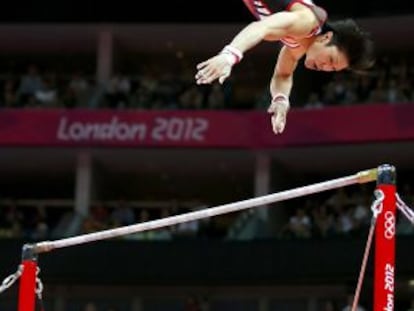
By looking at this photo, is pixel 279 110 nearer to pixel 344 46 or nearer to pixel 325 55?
pixel 325 55

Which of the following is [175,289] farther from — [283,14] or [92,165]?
[283,14]

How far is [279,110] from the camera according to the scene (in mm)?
8523

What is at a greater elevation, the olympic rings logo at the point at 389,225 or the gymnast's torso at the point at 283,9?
the gymnast's torso at the point at 283,9

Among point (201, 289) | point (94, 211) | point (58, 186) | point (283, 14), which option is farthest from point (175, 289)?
point (283, 14)

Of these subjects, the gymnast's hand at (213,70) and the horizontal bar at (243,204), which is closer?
the gymnast's hand at (213,70)

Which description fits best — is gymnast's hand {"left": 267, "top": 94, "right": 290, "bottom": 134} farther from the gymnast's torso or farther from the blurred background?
the blurred background

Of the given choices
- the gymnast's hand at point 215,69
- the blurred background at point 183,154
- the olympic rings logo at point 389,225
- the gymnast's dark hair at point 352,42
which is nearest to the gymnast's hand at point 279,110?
the gymnast's dark hair at point 352,42

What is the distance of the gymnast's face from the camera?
793 cm

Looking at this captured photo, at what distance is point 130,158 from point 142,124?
1745mm

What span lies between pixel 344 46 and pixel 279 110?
86 centimetres

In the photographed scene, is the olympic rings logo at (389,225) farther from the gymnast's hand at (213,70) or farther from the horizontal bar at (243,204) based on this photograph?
the gymnast's hand at (213,70)

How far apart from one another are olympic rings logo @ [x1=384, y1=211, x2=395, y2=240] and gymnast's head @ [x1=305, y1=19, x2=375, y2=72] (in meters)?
1.06

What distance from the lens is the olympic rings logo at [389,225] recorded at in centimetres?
789

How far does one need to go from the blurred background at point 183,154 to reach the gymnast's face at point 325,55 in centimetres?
1283
